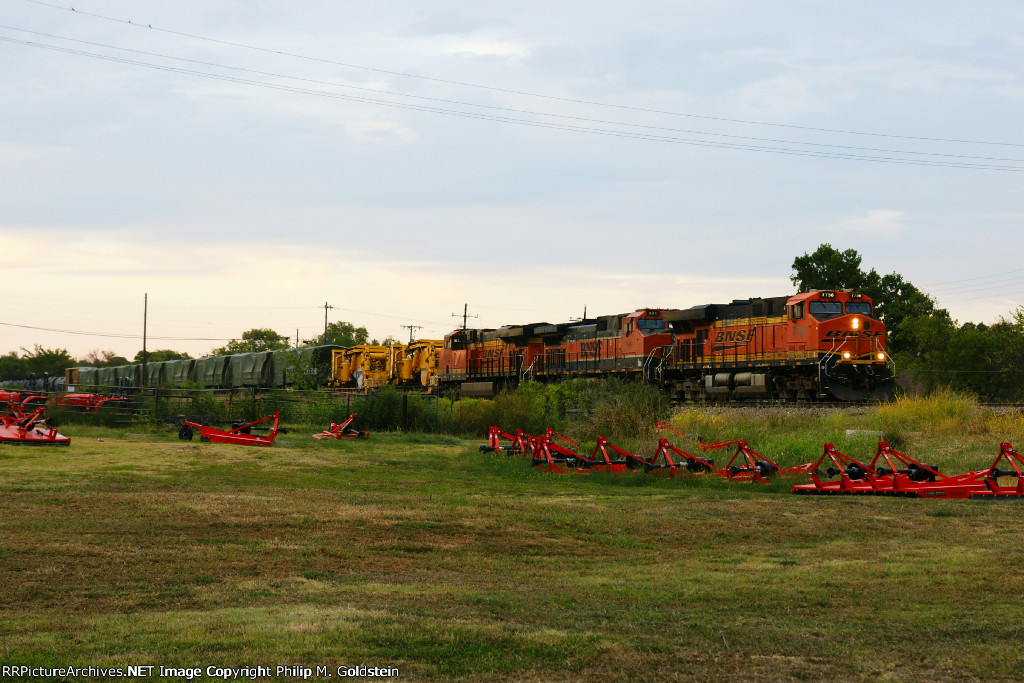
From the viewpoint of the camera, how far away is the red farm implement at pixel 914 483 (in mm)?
14234

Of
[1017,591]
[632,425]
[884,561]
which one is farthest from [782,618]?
[632,425]

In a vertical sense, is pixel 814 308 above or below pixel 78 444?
above

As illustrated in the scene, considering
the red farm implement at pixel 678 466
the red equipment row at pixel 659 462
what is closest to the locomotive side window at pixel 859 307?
the red equipment row at pixel 659 462

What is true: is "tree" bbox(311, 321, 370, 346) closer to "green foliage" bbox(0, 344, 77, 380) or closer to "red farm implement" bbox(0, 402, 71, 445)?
"green foliage" bbox(0, 344, 77, 380)

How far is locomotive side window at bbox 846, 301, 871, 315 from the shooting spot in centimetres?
3138

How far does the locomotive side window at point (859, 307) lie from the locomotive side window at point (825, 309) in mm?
503

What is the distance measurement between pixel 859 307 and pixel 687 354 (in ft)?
20.3

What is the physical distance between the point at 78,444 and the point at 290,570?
15.7m

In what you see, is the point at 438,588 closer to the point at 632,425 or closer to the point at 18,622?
the point at 18,622

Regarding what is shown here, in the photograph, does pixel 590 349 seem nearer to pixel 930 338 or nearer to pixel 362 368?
pixel 362 368

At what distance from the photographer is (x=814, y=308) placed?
101ft

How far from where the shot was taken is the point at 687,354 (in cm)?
3519

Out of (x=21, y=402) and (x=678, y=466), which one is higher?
(x=21, y=402)

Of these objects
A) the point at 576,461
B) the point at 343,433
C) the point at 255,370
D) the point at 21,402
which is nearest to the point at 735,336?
the point at 343,433
